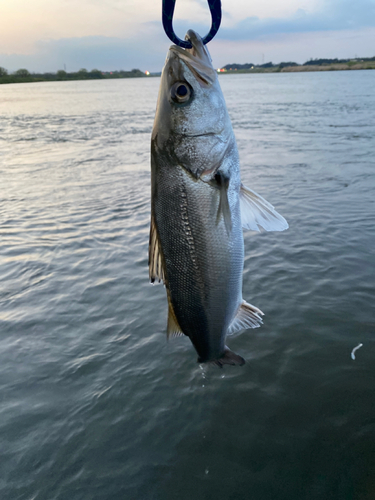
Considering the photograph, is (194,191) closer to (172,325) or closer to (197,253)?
A: (197,253)

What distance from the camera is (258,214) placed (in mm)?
2877

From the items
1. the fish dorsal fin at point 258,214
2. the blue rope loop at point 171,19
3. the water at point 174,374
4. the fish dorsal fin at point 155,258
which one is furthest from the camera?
the water at point 174,374

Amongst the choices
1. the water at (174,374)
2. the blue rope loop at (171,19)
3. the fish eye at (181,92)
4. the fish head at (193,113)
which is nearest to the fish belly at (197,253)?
the fish head at (193,113)

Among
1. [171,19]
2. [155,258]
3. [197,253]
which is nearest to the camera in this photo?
[171,19]

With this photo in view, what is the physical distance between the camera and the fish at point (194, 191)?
247cm

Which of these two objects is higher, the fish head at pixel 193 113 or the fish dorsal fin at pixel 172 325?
the fish head at pixel 193 113

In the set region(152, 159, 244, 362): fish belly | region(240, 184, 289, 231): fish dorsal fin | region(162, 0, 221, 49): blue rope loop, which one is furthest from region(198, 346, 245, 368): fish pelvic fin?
region(162, 0, 221, 49): blue rope loop

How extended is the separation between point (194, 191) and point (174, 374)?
307cm

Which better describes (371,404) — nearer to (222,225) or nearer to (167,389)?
(167,389)

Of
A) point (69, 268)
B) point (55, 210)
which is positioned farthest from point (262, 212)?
point (55, 210)

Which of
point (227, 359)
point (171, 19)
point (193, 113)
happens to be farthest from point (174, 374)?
point (171, 19)

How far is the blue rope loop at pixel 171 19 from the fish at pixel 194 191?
0.05 meters

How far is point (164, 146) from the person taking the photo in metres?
2.50

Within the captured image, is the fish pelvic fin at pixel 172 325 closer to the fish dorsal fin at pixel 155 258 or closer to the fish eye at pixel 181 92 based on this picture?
the fish dorsal fin at pixel 155 258
